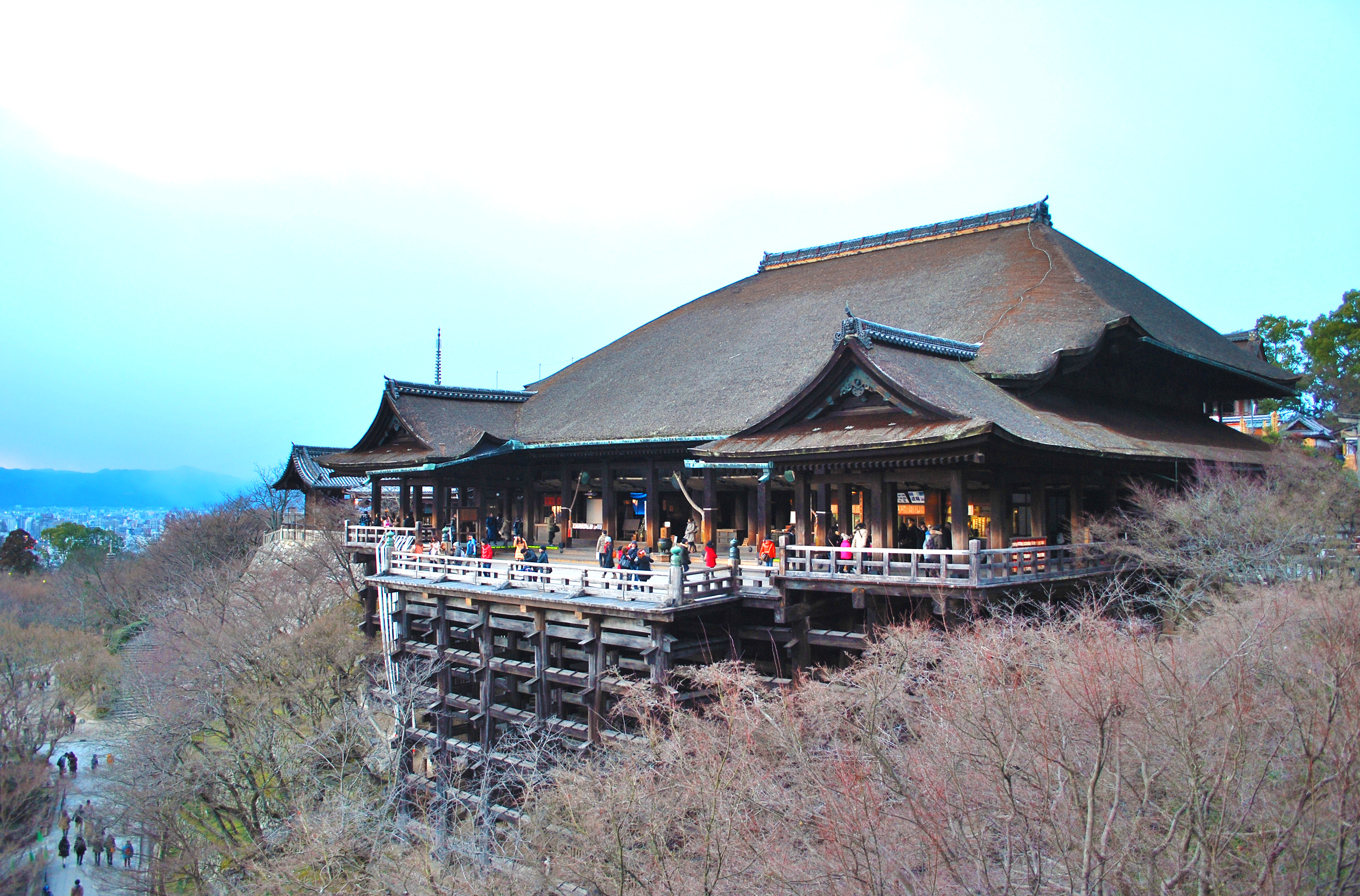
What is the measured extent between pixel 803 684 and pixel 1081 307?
49.8ft

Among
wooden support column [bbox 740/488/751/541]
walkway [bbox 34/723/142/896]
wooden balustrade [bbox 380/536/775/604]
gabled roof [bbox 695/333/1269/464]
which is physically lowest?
walkway [bbox 34/723/142/896]

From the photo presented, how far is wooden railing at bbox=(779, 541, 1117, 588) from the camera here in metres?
16.0

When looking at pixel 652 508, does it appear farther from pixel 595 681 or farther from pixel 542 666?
pixel 595 681

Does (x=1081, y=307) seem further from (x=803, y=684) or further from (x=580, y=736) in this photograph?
(x=580, y=736)

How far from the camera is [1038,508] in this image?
1962 cm

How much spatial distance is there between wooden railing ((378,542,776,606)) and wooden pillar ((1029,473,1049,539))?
20.2 ft

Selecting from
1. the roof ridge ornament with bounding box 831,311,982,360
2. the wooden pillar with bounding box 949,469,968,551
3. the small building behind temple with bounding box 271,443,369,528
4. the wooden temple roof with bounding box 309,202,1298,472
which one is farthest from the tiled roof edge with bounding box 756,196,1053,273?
the small building behind temple with bounding box 271,443,369,528

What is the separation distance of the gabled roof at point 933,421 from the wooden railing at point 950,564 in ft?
7.00

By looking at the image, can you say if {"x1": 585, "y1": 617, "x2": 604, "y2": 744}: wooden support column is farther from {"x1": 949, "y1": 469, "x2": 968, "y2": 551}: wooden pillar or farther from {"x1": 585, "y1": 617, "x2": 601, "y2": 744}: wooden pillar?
{"x1": 949, "y1": 469, "x2": 968, "y2": 551}: wooden pillar

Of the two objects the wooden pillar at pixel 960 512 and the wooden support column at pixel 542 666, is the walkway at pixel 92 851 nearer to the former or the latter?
the wooden support column at pixel 542 666

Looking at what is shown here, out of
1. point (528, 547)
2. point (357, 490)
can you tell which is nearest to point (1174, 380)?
point (528, 547)

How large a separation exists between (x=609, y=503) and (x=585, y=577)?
844 centimetres

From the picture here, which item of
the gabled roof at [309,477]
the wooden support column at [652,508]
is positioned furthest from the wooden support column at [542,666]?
the gabled roof at [309,477]

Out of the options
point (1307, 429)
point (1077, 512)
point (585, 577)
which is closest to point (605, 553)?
point (585, 577)
